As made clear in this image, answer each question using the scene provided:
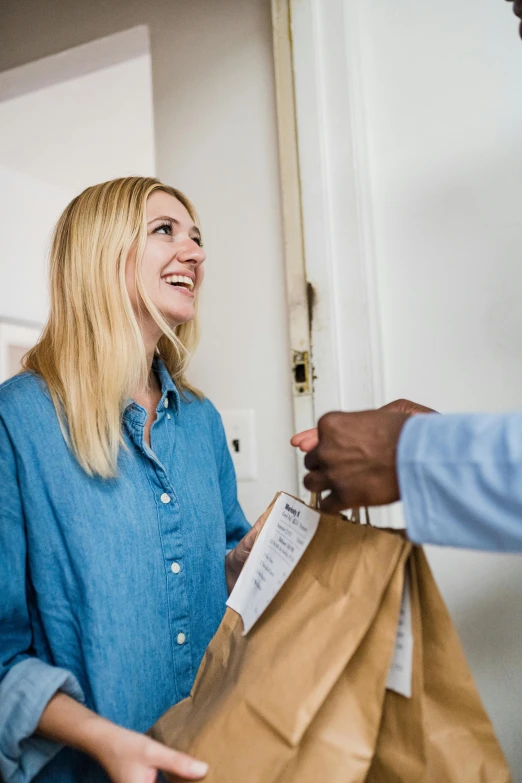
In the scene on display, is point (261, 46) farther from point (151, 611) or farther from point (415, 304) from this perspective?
point (151, 611)

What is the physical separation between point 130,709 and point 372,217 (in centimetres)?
91

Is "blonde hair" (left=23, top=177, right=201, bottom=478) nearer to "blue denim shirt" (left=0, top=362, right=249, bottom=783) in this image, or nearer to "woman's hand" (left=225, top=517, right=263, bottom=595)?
"blue denim shirt" (left=0, top=362, right=249, bottom=783)

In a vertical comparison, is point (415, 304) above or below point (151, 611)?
above

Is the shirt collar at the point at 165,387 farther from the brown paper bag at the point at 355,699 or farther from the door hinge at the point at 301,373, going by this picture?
the brown paper bag at the point at 355,699

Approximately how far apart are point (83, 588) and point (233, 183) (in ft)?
2.81

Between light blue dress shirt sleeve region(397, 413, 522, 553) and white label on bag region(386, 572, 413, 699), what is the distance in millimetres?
79

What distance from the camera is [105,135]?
2.86 m

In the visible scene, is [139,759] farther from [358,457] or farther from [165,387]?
[165,387]

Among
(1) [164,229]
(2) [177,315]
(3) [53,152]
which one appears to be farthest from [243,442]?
(3) [53,152]

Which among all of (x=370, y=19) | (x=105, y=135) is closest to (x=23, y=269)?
(x=105, y=135)

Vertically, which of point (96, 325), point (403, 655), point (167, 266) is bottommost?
point (403, 655)

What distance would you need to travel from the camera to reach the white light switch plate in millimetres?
1164

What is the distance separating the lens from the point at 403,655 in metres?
0.56

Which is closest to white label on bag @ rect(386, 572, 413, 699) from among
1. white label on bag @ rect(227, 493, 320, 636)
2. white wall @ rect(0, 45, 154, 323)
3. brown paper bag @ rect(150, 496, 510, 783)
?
brown paper bag @ rect(150, 496, 510, 783)
